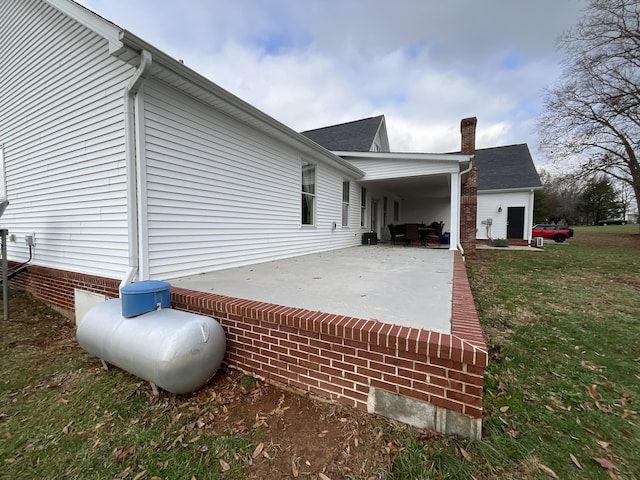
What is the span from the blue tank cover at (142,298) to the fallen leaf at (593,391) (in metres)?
3.93

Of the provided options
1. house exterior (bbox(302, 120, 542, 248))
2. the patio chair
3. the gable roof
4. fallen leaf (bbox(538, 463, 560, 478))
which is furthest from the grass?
the gable roof

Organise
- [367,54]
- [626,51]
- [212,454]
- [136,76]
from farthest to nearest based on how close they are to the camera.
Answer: [626,51] → [367,54] → [136,76] → [212,454]

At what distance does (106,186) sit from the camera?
3.79 m

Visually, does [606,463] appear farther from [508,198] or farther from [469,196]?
[508,198]

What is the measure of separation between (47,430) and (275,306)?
1954 mm

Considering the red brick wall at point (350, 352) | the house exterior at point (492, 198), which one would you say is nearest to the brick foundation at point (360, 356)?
the red brick wall at point (350, 352)

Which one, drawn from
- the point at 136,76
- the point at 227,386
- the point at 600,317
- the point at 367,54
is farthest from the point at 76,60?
the point at 367,54

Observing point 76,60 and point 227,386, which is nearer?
point 227,386

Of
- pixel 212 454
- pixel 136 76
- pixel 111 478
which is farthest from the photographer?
pixel 136 76

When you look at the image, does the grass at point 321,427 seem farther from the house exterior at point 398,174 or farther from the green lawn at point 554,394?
the house exterior at point 398,174

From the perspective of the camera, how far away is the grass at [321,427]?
1691 millimetres

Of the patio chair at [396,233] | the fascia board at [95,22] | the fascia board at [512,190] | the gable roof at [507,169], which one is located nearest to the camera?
the fascia board at [95,22]

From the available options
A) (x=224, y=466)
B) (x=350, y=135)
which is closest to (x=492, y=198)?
(x=350, y=135)

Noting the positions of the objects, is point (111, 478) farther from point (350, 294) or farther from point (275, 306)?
point (350, 294)
